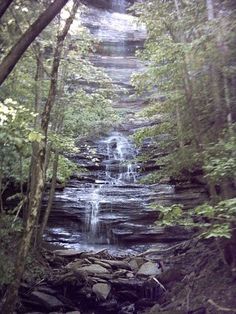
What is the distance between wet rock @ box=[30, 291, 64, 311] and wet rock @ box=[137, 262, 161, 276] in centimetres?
217

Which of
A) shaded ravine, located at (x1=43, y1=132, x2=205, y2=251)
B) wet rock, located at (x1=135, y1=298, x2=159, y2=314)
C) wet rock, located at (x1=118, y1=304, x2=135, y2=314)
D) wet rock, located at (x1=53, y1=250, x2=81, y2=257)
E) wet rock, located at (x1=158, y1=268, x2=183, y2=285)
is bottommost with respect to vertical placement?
wet rock, located at (x1=118, y1=304, x2=135, y2=314)

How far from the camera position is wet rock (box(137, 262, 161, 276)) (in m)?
10.3

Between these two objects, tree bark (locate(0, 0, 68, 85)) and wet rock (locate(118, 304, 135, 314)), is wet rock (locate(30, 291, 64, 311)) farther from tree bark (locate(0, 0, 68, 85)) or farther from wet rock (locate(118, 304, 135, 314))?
tree bark (locate(0, 0, 68, 85))

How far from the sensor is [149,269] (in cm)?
1056

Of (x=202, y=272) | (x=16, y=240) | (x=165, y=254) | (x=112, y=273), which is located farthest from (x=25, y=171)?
(x=202, y=272)

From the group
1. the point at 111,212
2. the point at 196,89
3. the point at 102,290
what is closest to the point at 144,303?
the point at 102,290

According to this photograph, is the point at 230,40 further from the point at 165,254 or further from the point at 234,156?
the point at 165,254

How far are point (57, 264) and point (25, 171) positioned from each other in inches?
102

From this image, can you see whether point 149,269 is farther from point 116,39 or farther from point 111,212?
point 116,39

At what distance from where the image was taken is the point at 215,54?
7746mm

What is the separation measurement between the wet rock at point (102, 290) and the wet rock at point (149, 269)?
1029 mm

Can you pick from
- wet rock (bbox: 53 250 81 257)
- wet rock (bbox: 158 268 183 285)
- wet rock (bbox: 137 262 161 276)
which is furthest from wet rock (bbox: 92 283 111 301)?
wet rock (bbox: 53 250 81 257)

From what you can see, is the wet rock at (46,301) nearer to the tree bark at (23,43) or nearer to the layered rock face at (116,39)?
the tree bark at (23,43)

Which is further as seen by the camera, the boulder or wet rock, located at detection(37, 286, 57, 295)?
the boulder
